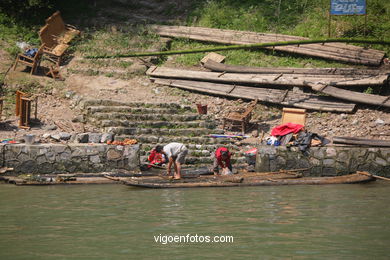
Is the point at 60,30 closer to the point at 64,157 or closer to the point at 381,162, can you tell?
the point at 64,157

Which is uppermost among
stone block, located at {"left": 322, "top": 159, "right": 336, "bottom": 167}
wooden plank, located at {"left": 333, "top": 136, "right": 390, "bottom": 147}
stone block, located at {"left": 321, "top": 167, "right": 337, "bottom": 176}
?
wooden plank, located at {"left": 333, "top": 136, "right": 390, "bottom": 147}

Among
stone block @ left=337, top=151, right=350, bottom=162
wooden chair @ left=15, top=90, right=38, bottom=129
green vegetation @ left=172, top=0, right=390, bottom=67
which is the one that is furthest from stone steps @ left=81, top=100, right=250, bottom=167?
green vegetation @ left=172, top=0, right=390, bottom=67

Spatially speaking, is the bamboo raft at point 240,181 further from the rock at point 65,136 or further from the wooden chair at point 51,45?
the wooden chair at point 51,45

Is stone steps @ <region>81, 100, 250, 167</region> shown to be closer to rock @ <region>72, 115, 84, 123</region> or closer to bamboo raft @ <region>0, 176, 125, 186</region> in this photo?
rock @ <region>72, 115, 84, 123</region>

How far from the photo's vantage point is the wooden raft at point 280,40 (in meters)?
19.9

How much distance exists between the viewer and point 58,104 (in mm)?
19562

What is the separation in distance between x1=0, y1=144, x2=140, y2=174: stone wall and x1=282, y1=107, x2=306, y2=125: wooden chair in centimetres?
504

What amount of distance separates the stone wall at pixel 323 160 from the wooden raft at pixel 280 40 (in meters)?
5.57

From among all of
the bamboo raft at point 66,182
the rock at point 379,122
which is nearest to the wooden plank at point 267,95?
the rock at point 379,122

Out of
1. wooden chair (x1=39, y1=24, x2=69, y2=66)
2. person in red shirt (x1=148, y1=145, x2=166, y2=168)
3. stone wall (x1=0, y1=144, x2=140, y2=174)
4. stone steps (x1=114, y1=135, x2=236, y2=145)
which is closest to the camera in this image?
→ stone wall (x1=0, y1=144, x2=140, y2=174)

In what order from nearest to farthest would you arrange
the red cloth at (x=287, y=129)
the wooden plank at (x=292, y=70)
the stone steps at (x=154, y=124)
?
1. the red cloth at (x=287, y=129)
2. the stone steps at (x=154, y=124)
3. the wooden plank at (x=292, y=70)

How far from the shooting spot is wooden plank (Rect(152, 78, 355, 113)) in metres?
18.3

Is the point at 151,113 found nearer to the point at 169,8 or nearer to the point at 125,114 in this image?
the point at 125,114

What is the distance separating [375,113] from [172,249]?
37.7ft
